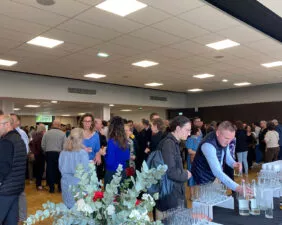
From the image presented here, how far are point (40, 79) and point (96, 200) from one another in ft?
30.3

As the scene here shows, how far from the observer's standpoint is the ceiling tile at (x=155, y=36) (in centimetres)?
514

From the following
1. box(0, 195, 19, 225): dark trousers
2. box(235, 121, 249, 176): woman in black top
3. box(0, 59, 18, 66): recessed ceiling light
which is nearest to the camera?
box(0, 195, 19, 225): dark trousers

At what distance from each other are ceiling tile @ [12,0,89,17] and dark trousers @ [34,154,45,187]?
12.1ft

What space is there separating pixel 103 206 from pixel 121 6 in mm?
3637

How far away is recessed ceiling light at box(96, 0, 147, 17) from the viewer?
4.00 meters

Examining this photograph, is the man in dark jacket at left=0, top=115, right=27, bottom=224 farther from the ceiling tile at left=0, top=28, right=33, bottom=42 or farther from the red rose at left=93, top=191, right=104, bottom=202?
the ceiling tile at left=0, top=28, right=33, bottom=42

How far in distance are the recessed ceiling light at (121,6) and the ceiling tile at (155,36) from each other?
0.80 meters

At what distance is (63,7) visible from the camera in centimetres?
406

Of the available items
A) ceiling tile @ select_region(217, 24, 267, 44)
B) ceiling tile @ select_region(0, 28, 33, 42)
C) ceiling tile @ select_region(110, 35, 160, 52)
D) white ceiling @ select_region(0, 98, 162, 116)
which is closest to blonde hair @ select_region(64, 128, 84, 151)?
ceiling tile @ select_region(110, 35, 160, 52)

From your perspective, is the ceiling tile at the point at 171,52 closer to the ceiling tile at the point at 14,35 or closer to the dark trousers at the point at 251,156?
the ceiling tile at the point at 14,35

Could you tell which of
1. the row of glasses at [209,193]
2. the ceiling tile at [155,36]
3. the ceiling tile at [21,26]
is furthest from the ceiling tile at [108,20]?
the row of glasses at [209,193]

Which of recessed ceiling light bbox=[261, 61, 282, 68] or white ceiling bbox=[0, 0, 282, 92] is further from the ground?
recessed ceiling light bbox=[261, 61, 282, 68]

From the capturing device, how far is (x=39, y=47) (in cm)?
600

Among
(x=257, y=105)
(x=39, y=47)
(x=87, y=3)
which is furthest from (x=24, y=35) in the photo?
(x=257, y=105)
